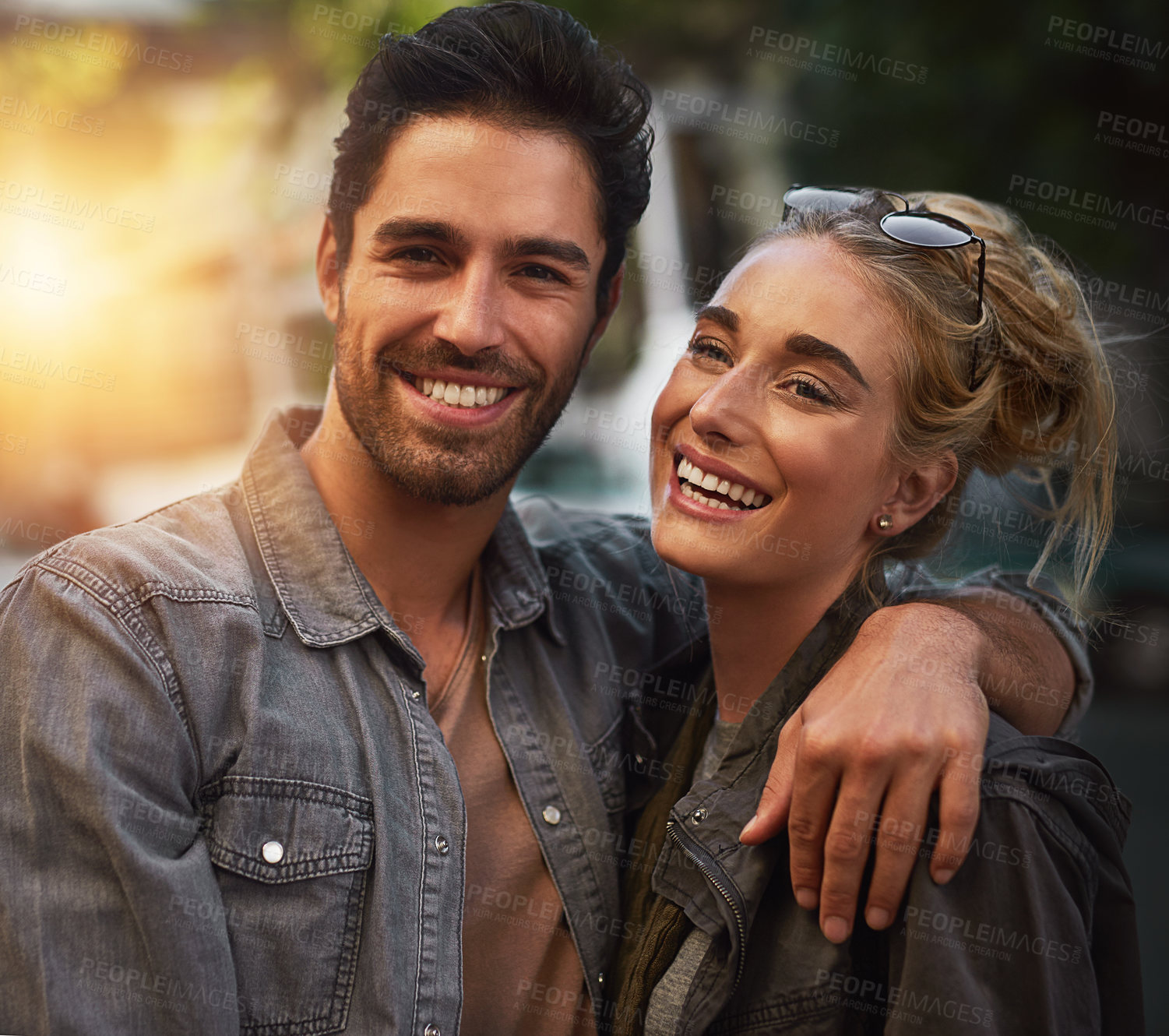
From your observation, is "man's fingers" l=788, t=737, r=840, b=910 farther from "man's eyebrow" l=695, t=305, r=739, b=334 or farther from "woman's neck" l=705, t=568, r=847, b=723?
"man's eyebrow" l=695, t=305, r=739, b=334

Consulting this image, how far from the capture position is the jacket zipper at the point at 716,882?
1.82 metres

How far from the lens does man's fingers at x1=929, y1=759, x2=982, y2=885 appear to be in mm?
1642

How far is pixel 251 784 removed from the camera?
1.78 meters

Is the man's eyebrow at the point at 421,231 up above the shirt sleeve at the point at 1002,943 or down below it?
above

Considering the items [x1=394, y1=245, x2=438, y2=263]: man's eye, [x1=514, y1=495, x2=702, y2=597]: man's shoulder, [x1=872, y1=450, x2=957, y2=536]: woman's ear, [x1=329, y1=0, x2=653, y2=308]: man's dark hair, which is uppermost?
[x1=329, y1=0, x2=653, y2=308]: man's dark hair

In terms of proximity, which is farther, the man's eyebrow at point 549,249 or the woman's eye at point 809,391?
the man's eyebrow at point 549,249

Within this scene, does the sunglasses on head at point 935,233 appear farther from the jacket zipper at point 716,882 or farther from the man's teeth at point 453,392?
the jacket zipper at point 716,882

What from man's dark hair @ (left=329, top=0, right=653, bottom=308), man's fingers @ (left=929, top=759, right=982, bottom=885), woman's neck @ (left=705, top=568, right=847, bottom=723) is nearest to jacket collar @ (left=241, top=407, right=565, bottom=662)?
woman's neck @ (left=705, top=568, right=847, bottom=723)

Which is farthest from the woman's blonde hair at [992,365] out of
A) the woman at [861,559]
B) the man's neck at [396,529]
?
the man's neck at [396,529]

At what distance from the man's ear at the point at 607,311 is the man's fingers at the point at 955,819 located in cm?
131

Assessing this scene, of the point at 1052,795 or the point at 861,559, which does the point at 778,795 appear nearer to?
the point at 1052,795

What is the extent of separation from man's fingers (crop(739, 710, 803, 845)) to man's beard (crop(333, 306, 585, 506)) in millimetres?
855

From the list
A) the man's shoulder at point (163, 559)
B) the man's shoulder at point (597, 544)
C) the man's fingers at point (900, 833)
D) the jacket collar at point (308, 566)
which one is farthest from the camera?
the man's shoulder at point (597, 544)

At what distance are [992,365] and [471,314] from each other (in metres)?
1.10
